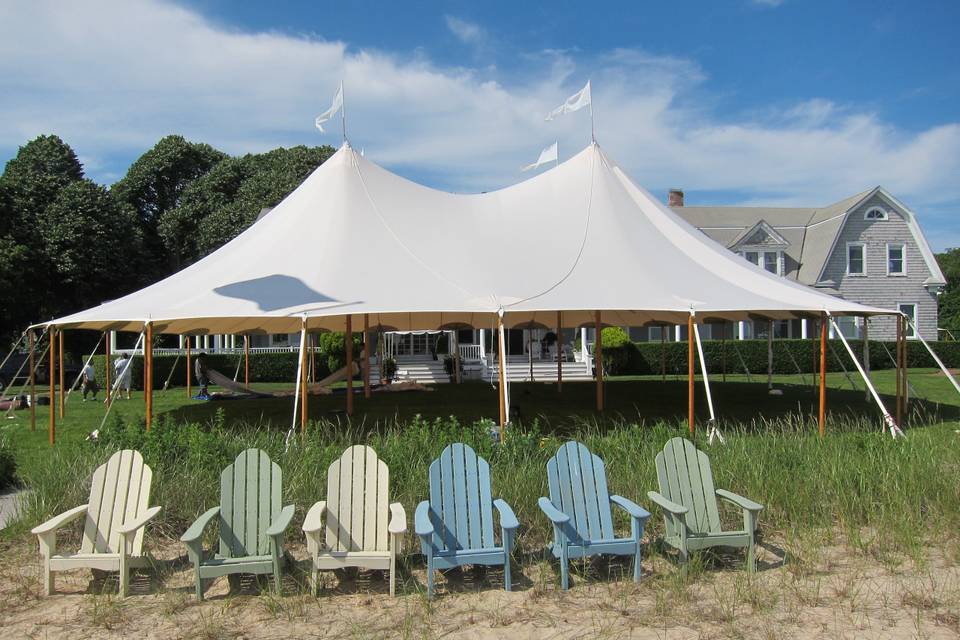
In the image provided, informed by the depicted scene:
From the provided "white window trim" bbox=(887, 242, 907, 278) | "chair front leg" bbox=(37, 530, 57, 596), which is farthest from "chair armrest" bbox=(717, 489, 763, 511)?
"white window trim" bbox=(887, 242, 907, 278)

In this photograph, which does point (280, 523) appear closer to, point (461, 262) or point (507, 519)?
point (507, 519)

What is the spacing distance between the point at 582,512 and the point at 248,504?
2.17 meters

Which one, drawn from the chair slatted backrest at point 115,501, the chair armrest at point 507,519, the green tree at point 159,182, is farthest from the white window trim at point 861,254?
the green tree at point 159,182

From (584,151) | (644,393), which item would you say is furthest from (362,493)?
(644,393)

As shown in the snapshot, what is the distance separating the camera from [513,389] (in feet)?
57.1

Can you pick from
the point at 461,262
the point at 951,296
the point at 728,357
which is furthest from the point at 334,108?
the point at 951,296

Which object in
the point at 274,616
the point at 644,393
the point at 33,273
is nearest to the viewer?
the point at 274,616

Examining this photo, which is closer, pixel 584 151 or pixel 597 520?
pixel 597 520

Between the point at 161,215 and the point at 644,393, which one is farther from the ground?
the point at 161,215

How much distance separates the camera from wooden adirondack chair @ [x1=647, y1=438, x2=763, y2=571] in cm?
451

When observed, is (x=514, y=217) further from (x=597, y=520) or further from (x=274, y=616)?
(x=274, y=616)

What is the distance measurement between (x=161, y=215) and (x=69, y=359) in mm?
10585

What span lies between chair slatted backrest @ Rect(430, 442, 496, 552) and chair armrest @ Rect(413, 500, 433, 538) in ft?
0.26

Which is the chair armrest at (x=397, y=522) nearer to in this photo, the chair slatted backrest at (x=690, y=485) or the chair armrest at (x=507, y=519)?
the chair armrest at (x=507, y=519)
